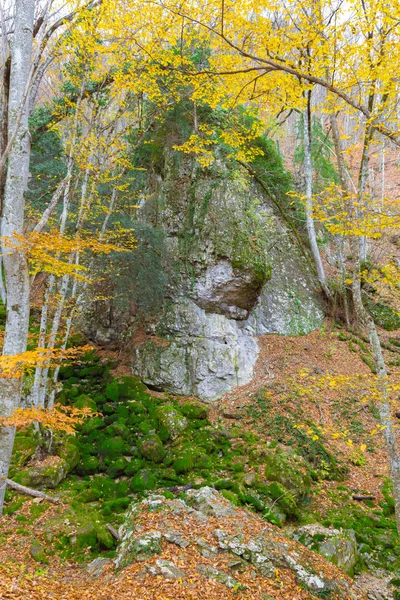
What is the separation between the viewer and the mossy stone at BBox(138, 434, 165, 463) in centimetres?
776

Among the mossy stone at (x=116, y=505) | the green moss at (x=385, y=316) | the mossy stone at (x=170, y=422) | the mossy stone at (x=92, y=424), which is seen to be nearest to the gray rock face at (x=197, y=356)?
the mossy stone at (x=170, y=422)

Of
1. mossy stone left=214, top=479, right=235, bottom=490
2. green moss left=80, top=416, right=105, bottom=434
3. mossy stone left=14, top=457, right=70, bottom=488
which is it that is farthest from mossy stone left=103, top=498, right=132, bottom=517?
green moss left=80, top=416, right=105, bottom=434

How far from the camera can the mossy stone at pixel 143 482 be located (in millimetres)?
6828

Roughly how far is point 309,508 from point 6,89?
30.3ft

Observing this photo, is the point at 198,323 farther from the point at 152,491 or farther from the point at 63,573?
the point at 63,573

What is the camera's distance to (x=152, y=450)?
25.6 ft

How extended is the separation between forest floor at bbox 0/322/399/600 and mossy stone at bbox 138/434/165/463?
2192 mm

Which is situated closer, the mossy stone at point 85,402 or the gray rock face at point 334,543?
the gray rock face at point 334,543

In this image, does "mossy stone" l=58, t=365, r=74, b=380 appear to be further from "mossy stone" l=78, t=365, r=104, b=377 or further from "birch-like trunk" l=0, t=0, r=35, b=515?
"birch-like trunk" l=0, t=0, r=35, b=515

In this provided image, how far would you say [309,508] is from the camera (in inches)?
267

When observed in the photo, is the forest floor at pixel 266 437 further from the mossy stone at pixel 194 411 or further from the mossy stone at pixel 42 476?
the mossy stone at pixel 42 476

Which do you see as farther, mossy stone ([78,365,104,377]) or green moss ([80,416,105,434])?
mossy stone ([78,365,104,377])

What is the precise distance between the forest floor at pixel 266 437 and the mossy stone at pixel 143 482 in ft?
4.99

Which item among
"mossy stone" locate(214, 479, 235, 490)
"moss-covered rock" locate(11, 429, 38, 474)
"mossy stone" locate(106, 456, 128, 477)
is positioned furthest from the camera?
"mossy stone" locate(106, 456, 128, 477)
